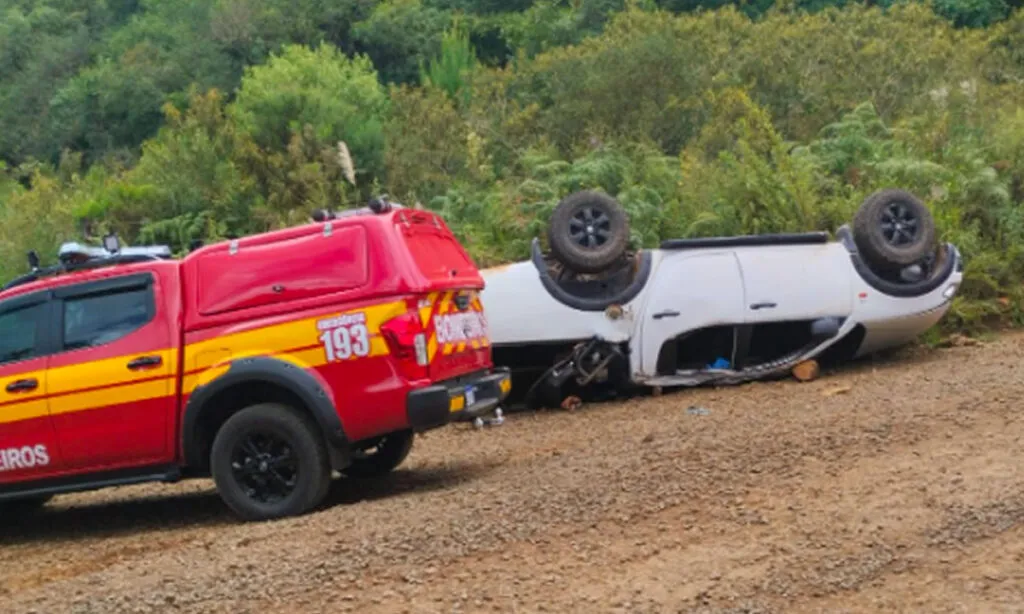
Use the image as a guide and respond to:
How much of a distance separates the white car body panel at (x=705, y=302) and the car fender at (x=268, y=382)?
3.85 m

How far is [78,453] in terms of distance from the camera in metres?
8.84

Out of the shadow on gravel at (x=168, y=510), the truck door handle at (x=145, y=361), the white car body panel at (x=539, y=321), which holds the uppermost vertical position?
the truck door handle at (x=145, y=361)

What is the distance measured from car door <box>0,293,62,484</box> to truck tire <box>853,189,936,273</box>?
723cm

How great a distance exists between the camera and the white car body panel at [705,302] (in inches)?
473

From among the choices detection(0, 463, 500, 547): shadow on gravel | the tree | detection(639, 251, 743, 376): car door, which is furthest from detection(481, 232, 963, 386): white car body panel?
the tree

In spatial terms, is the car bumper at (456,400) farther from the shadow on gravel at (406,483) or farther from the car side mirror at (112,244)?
the car side mirror at (112,244)

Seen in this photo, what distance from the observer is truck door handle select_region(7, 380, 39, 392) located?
29.1 ft

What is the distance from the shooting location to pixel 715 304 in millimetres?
12008

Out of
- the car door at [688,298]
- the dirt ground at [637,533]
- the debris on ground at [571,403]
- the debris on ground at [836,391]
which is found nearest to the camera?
the dirt ground at [637,533]

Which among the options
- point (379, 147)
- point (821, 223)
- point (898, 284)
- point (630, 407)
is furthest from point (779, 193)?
point (379, 147)

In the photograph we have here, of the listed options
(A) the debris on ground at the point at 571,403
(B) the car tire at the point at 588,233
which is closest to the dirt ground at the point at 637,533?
(A) the debris on ground at the point at 571,403

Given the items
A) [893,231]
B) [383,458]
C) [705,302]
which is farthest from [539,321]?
[893,231]

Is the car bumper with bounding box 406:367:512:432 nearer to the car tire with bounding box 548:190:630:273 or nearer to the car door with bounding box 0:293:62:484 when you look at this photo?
the car door with bounding box 0:293:62:484

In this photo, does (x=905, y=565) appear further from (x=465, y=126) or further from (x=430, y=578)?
(x=465, y=126)
